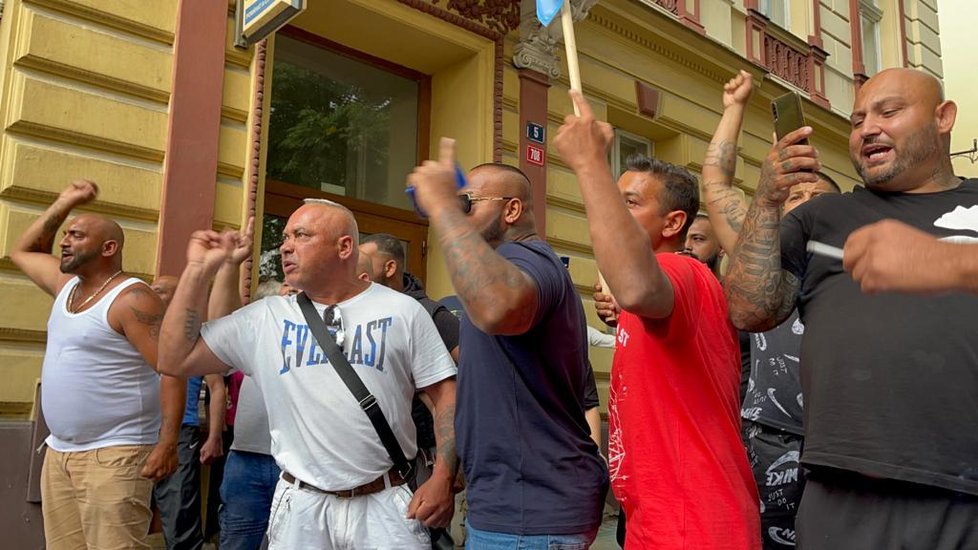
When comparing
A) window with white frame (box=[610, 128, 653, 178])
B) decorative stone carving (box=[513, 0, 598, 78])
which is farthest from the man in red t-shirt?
window with white frame (box=[610, 128, 653, 178])

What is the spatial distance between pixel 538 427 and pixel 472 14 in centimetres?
561

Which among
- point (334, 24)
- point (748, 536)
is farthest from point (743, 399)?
point (334, 24)

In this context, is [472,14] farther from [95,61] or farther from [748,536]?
[748,536]

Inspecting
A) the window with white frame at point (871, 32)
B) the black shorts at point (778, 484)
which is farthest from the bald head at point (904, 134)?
the window with white frame at point (871, 32)

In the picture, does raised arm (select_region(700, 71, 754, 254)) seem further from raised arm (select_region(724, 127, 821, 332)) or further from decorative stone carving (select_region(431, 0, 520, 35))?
decorative stone carving (select_region(431, 0, 520, 35))

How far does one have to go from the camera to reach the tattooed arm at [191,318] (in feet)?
9.45

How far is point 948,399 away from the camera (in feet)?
5.49

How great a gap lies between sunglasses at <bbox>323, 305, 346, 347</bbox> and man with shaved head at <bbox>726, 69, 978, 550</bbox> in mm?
1387

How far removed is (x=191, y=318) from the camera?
2.88 metres

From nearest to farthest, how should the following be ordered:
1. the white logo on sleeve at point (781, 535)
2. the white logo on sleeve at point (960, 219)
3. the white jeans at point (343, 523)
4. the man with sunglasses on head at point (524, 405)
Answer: the white logo on sleeve at point (960, 219), the man with sunglasses on head at point (524, 405), the white jeans at point (343, 523), the white logo on sleeve at point (781, 535)

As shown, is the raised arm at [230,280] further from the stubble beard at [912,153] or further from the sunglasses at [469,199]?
the stubble beard at [912,153]

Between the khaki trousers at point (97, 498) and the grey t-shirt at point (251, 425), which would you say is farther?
the grey t-shirt at point (251, 425)

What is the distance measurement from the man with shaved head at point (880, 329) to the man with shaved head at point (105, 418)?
2644mm

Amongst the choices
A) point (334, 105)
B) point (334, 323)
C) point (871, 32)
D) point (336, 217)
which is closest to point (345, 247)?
point (336, 217)
